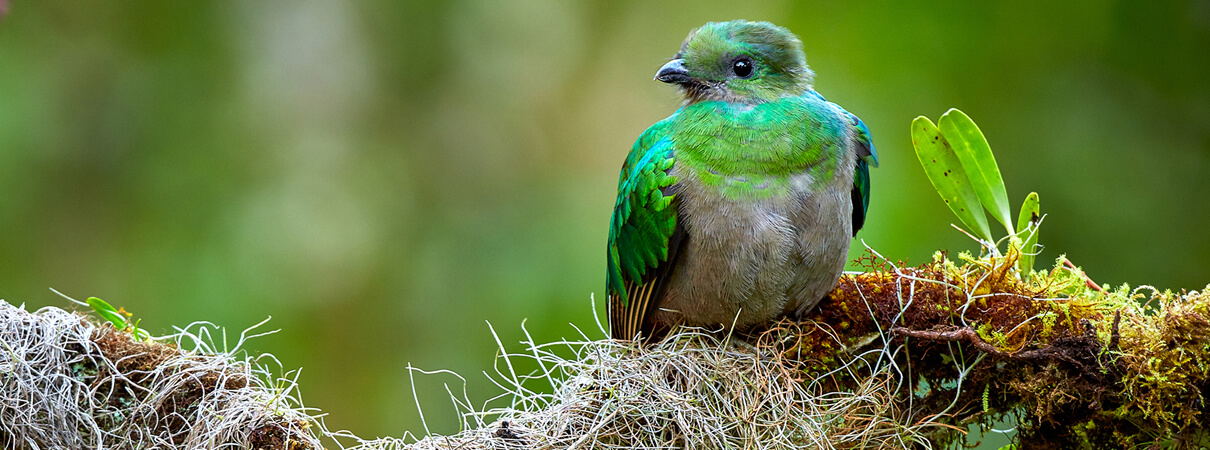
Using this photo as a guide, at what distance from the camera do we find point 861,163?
274cm

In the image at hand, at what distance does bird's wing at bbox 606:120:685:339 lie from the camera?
2576mm

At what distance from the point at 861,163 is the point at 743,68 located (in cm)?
45

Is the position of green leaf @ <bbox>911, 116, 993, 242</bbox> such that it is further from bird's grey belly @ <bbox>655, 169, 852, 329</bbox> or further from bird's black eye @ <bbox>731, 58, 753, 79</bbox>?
bird's black eye @ <bbox>731, 58, 753, 79</bbox>

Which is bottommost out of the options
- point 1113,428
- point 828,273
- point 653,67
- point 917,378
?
point 1113,428

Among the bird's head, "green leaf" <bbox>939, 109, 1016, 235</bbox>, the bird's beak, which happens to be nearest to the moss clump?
"green leaf" <bbox>939, 109, 1016, 235</bbox>

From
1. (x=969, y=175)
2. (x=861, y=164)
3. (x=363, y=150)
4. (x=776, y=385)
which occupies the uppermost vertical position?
(x=363, y=150)

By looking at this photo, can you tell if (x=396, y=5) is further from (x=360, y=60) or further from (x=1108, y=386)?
(x=1108, y=386)

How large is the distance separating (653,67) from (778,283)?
388 centimetres

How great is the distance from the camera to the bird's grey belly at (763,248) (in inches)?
97.1

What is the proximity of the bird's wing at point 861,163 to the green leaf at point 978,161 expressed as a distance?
21cm

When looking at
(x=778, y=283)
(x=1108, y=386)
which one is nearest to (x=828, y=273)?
(x=778, y=283)

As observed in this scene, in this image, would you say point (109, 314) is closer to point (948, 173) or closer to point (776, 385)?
point (776, 385)

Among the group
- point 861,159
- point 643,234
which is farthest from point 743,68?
point 643,234

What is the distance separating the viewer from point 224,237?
6.13 m
